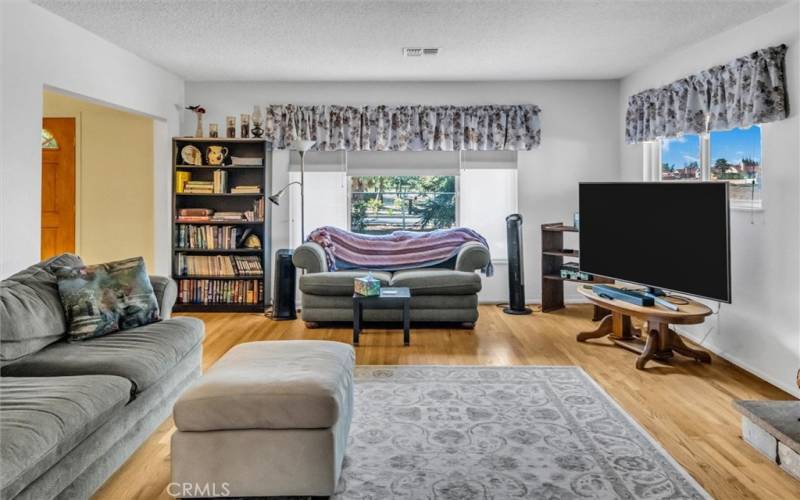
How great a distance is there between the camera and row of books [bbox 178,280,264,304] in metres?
6.09

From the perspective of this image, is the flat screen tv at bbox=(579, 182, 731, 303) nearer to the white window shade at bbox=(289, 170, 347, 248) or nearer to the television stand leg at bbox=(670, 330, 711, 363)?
the television stand leg at bbox=(670, 330, 711, 363)

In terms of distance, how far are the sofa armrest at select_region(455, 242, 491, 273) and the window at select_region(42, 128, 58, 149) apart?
177 inches

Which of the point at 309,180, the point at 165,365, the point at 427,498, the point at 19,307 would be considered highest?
the point at 309,180

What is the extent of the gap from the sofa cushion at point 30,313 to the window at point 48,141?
12.3 ft

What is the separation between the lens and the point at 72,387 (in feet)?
7.07

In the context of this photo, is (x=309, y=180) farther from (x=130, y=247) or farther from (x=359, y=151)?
(x=130, y=247)

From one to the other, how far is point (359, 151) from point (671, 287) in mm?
3600

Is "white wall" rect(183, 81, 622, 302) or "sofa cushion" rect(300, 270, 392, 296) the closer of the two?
"sofa cushion" rect(300, 270, 392, 296)

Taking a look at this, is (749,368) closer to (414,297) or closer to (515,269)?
(515,269)

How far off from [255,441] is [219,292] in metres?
4.25

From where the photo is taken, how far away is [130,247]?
6.15 metres

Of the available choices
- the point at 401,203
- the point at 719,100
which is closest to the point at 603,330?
the point at 719,100

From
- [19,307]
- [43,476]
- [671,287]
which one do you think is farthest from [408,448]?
[671,287]

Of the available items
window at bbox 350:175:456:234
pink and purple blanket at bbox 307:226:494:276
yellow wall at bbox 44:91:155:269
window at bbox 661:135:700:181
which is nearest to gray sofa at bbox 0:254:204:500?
pink and purple blanket at bbox 307:226:494:276
